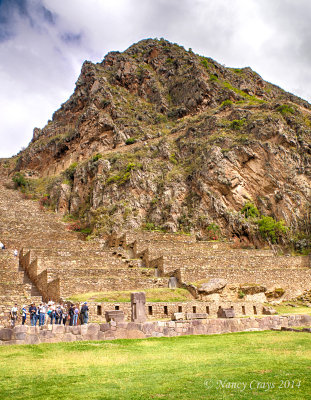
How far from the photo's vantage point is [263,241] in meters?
44.5

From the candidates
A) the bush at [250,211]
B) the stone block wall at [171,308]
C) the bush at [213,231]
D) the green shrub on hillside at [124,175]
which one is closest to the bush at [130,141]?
the green shrub on hillside at [124,175]

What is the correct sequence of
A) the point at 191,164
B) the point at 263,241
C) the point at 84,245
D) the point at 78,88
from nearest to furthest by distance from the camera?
the point at 84,245
the point at 263,241
the point at 191,164
the point at 78,88

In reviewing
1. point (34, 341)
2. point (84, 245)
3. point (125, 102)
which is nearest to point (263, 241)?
point (84, 245)

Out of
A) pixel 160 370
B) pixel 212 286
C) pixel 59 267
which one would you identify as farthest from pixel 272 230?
pixel 160 370

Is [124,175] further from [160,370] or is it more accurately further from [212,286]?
[160,370]

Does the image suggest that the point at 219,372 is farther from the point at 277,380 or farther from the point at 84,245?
the point at 84,245

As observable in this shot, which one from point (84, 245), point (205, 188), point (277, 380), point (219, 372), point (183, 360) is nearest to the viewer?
point (277, 380)

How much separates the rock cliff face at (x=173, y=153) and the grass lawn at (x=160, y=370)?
2867 cm

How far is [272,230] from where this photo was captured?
4400cm

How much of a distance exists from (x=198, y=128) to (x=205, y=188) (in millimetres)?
18022

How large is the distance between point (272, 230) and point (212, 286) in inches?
650

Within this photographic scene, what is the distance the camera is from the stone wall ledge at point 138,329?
16.8 meters

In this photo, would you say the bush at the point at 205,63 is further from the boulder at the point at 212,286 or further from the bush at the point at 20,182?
the boulder at the point at 212,286

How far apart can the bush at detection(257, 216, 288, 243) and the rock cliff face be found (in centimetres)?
172
